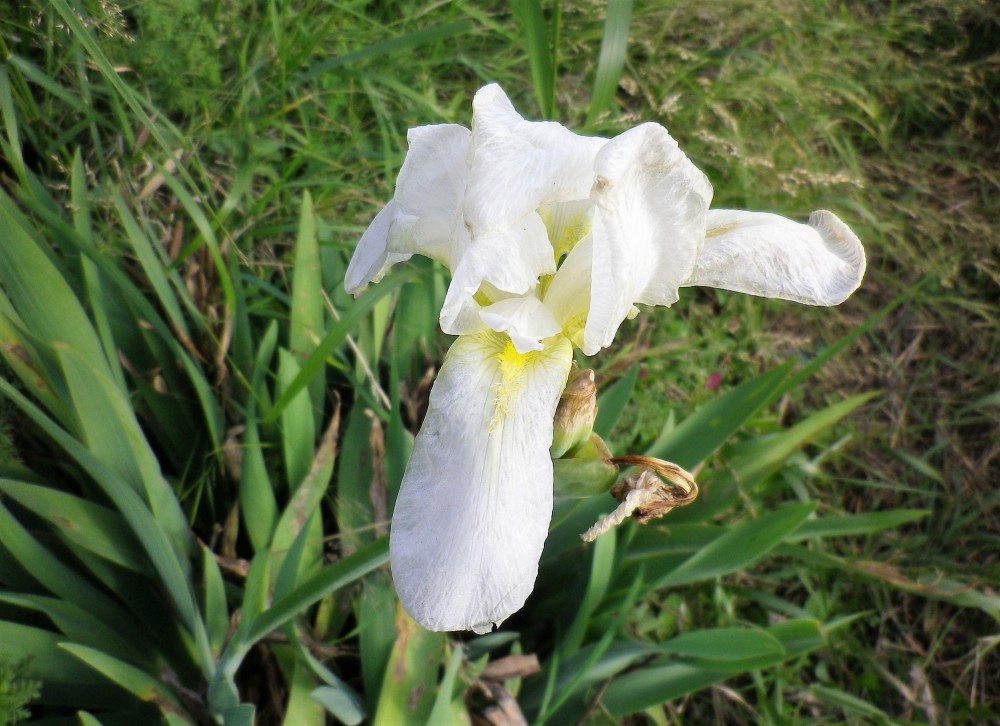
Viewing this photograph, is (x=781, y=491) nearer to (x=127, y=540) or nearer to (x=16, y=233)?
(x=127, y=540)

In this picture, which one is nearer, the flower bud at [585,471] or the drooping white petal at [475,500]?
the drooping white petal at [475,500]

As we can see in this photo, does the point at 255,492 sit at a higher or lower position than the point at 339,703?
higher

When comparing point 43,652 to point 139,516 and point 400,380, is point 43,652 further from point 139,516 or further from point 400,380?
point 400,380

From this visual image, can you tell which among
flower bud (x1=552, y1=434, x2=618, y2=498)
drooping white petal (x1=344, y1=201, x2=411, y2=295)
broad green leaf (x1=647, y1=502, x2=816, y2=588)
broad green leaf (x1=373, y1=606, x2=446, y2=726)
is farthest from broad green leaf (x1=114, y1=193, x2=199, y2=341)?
broad green leaf (x1=647, y1=502, x2=816, y2=588)

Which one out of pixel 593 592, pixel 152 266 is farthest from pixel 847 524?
pixel 152 266

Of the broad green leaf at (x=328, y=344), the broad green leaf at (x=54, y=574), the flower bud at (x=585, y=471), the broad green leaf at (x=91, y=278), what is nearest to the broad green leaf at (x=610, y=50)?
the broad green leaf at (x=328, y=344)

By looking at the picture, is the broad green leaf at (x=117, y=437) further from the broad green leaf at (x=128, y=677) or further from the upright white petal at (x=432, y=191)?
the upright white petal at (x=432, y=191)

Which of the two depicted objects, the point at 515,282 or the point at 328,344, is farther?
the point at 328,344
